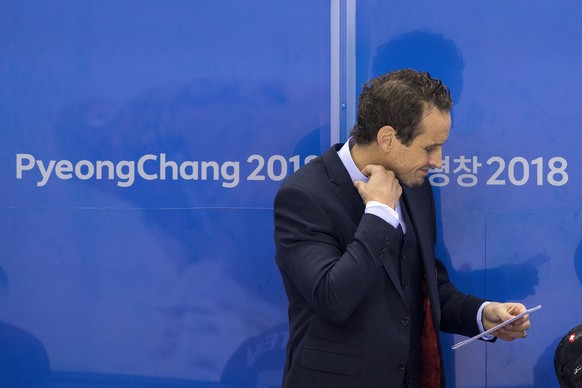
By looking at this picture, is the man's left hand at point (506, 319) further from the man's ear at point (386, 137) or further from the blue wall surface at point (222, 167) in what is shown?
the man's ear at point (386, 137)

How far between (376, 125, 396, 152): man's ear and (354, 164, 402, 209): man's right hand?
5cm

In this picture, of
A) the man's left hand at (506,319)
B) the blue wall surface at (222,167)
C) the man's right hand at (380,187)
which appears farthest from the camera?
the blue wall surface at (222,167)

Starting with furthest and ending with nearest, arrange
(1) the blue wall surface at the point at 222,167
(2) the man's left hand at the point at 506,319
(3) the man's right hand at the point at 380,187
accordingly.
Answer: (1) the blue wall surface at the point at 222,167, (2) the man's left hand at the point at 506,319, (3) the man's right hand at the point at 380,187

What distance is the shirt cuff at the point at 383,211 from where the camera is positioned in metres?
1.82

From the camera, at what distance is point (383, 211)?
1821 mm

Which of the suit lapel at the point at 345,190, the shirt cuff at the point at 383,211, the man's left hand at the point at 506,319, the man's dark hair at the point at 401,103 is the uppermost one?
the man's dark hair at the point at 401,103

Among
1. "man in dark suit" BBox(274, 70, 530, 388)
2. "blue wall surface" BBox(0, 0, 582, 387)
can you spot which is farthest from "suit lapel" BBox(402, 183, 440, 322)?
"blue wall surface" BBox(0, 0, 582, 387)

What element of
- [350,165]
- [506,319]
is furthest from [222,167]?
[506,319]

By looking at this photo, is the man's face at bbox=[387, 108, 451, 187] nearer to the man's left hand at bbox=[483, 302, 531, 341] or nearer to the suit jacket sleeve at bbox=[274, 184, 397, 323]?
the suit jacket sleeve at bbox=[274, 184, 397, 323]

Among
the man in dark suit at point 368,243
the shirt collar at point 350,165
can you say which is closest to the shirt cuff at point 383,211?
the man in dark suit at point 368,243

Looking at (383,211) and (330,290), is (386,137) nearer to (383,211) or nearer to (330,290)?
(383,211)

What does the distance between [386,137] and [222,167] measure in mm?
628

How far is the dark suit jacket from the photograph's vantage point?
1.77 m

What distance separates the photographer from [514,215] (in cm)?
232
